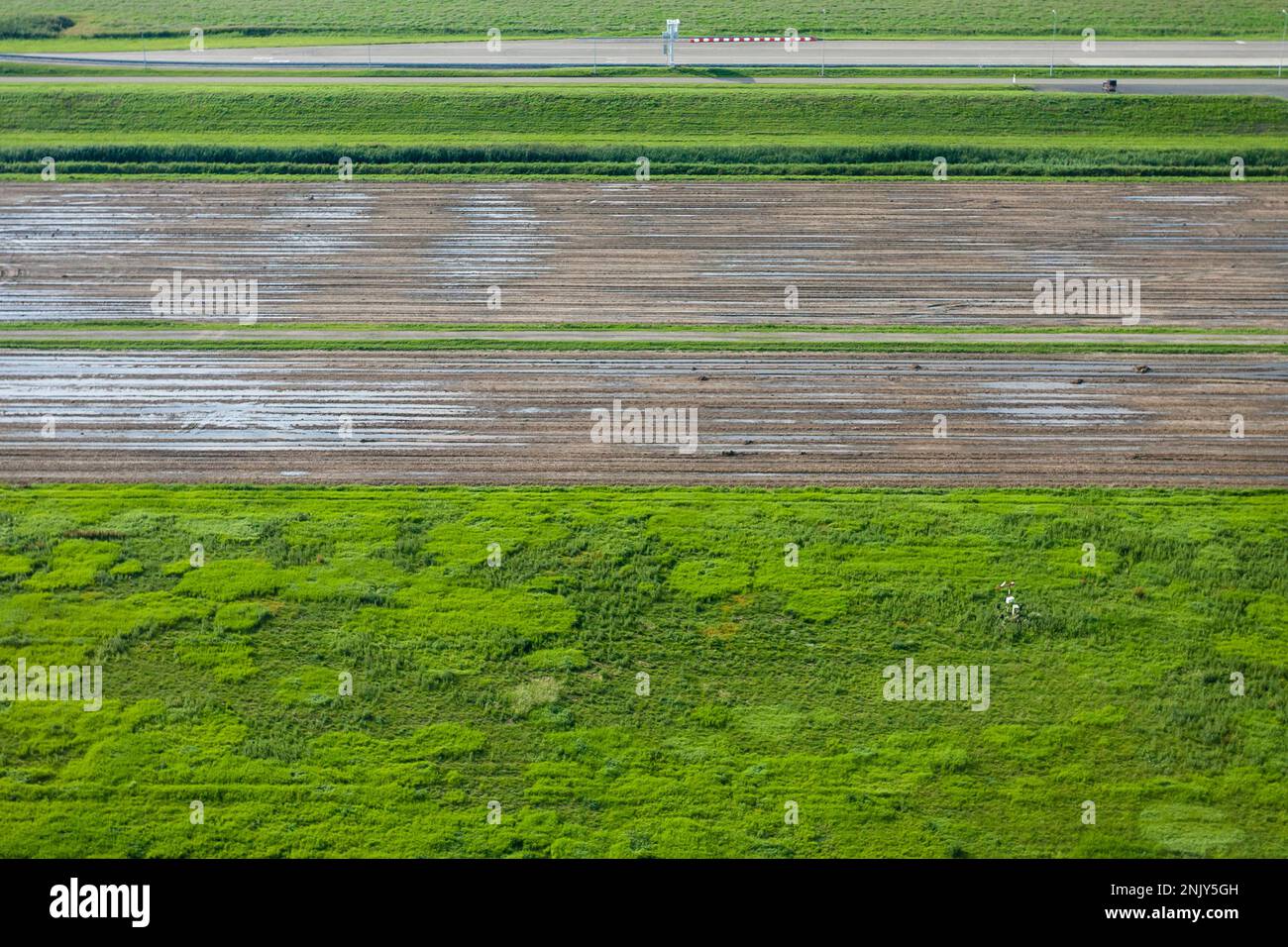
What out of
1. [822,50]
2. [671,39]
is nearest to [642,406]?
[671,39]

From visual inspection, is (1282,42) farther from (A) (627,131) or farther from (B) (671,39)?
(A) (627,131)

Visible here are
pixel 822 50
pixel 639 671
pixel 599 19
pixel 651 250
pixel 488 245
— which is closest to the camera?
pixel 639 671

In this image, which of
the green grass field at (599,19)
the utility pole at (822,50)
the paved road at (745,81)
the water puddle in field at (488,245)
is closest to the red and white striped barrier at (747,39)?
the utility pole at (822,50)

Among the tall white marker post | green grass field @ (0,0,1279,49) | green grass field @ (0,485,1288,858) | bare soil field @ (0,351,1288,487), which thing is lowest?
green grass field @ (0,485,1288,858)

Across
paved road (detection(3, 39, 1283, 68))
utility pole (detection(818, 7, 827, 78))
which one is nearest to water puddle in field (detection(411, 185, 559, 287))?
paved road (detection(3, 39, 1283, 68))

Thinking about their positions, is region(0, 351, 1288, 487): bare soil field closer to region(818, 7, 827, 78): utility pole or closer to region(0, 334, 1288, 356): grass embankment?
region(0, 334, 1288, 356): grass embankment

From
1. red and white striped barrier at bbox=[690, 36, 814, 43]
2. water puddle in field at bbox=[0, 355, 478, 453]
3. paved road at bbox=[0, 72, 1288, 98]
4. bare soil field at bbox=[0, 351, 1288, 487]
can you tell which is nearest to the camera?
bare soil field at bbox=[0, 351, 1288, 487]
